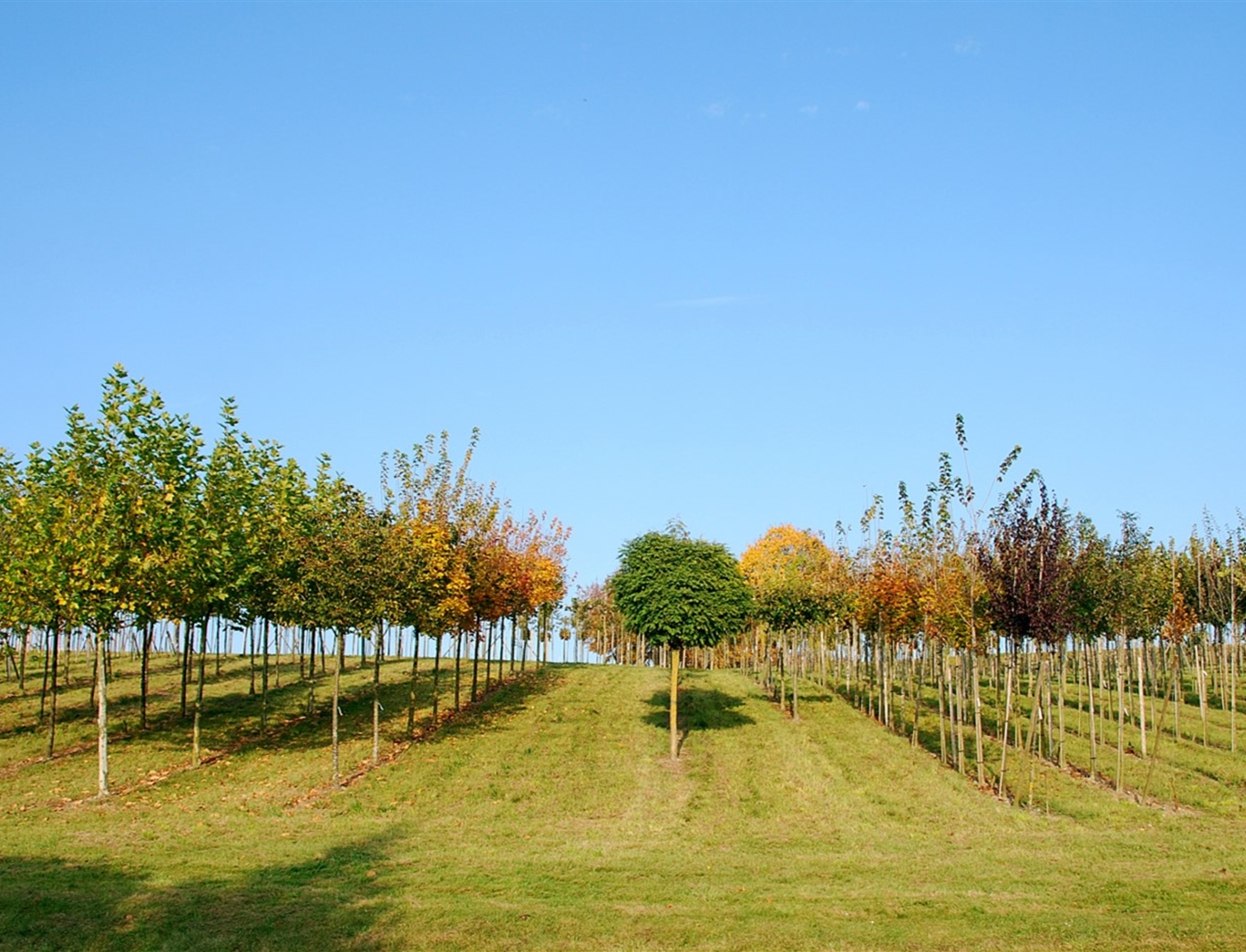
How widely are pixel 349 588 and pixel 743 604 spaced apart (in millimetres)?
15134

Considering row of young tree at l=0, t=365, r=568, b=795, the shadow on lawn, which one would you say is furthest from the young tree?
the shadow on lawn

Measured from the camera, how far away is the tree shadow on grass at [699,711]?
43.7 metres

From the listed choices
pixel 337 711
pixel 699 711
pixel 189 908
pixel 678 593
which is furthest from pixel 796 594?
pixel 189 908

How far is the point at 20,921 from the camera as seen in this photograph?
17375 millimetres

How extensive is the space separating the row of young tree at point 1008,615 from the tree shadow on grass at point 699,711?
2.77 metres

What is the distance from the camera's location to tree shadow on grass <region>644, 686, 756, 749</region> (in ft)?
143

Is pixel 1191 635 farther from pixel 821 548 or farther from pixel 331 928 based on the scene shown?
pixel 331 928

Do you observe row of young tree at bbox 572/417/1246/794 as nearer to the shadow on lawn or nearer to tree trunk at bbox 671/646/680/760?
tree trunk at bbox 671/646/680/760

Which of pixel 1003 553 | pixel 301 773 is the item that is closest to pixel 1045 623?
pixel 1003 553

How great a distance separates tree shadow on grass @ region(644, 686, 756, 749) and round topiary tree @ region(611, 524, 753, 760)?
323cm

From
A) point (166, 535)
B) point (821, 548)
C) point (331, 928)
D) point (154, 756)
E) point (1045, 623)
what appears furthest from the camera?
point (821, 548)

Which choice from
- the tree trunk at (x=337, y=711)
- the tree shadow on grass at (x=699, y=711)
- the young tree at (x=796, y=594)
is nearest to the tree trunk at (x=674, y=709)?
the tree shadow on grass at (x=699, y=711)

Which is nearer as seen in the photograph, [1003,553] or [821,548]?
[1003,553]

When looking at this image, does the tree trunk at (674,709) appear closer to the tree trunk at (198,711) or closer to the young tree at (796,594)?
the young tree at (796,594)
